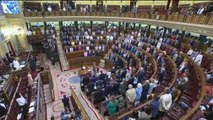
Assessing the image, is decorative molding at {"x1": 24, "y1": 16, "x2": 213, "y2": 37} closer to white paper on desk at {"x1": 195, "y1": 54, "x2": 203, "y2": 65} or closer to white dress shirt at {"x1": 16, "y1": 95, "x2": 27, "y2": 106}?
white paper on desk at {"x1": 195, "y1": 54, "x2": 203, "y2": 65}

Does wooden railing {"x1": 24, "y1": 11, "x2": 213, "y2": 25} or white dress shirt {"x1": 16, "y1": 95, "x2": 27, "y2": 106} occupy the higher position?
wooden railing {"x1": 24, "y1": 11, "x2": 213, "y2": 25}

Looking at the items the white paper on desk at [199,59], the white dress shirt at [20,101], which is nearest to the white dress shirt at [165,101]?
the white paper on desk at [199,59]

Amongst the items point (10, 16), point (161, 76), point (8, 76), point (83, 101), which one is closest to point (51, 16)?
point (10, 16)

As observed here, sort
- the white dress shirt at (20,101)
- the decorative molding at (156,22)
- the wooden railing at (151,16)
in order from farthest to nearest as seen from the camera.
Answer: the wooden railing at (151,16) < the decorative molding at (156,22) < the white dress shirt at (20,101)

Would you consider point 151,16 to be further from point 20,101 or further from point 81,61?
point 20,101

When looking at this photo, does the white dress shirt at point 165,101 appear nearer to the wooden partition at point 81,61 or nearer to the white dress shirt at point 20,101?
the white dress shirt at point 20,101

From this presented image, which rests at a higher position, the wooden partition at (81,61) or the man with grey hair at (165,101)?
the man with grey hair at (165,101)

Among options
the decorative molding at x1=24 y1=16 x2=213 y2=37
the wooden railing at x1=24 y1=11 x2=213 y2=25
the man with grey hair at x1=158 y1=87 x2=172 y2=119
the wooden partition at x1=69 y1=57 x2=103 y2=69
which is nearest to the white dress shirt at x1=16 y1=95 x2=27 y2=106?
the man with grey hair at x1=158 y1=87 x2=172 y2=119

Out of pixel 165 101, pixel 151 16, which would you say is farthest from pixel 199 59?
pixel 151 16

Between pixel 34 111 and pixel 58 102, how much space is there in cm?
271

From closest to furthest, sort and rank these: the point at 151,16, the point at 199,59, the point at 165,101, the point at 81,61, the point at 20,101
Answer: the point at 165,101, the point at 20,101, the point at 199,59, the point at 81,61, the point at 151,16

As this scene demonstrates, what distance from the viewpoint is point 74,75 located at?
12305 mm

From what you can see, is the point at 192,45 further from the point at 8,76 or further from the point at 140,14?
the point at 8,76

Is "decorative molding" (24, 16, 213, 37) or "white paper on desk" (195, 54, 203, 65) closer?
"white paper on desk" (195, 54, 203, 65)
